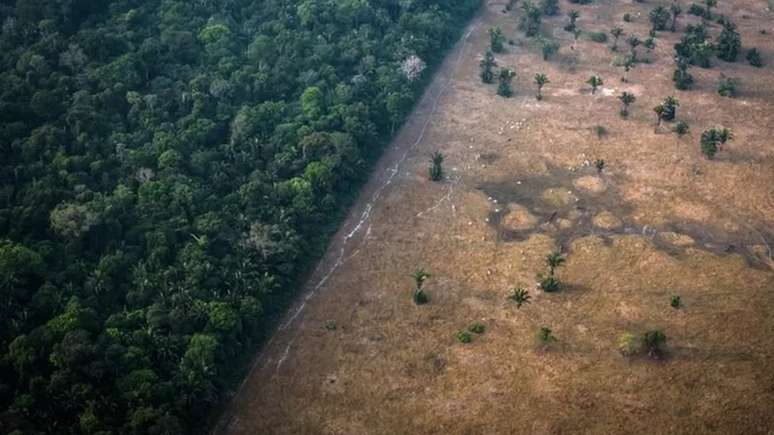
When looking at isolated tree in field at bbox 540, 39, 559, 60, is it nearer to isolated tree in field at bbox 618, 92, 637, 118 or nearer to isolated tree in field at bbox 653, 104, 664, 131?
isolated tree in field at bbox 618, 92, 637, 118

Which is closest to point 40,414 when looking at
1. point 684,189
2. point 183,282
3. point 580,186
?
point 183,282

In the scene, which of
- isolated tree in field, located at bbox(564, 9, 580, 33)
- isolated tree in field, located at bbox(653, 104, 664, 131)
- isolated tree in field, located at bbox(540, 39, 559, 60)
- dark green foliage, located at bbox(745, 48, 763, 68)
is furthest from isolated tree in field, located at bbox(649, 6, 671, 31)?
isolated tree in field, located at bbox(653, 104, 664, 131)

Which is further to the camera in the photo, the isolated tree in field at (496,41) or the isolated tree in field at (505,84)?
the isolated tree in field at (496,41)

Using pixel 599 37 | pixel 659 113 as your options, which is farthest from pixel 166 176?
pixel 599 37

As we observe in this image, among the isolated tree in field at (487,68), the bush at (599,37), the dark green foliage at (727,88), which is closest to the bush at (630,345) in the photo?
the isolated tree in field at (487,68)

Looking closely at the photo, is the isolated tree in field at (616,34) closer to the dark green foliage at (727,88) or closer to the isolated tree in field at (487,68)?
the dark green foliage at (727,88)

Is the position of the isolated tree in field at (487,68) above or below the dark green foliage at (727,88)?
above

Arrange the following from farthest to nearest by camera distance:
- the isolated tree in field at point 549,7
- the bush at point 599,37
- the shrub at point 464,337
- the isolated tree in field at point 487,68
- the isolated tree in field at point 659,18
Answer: the isolated tree in field at point 549,7, the isolated tree in field at point 659,18, the bush at point 599,37, the isolated tree in field at point 487,68, the shrub at point 464,337
